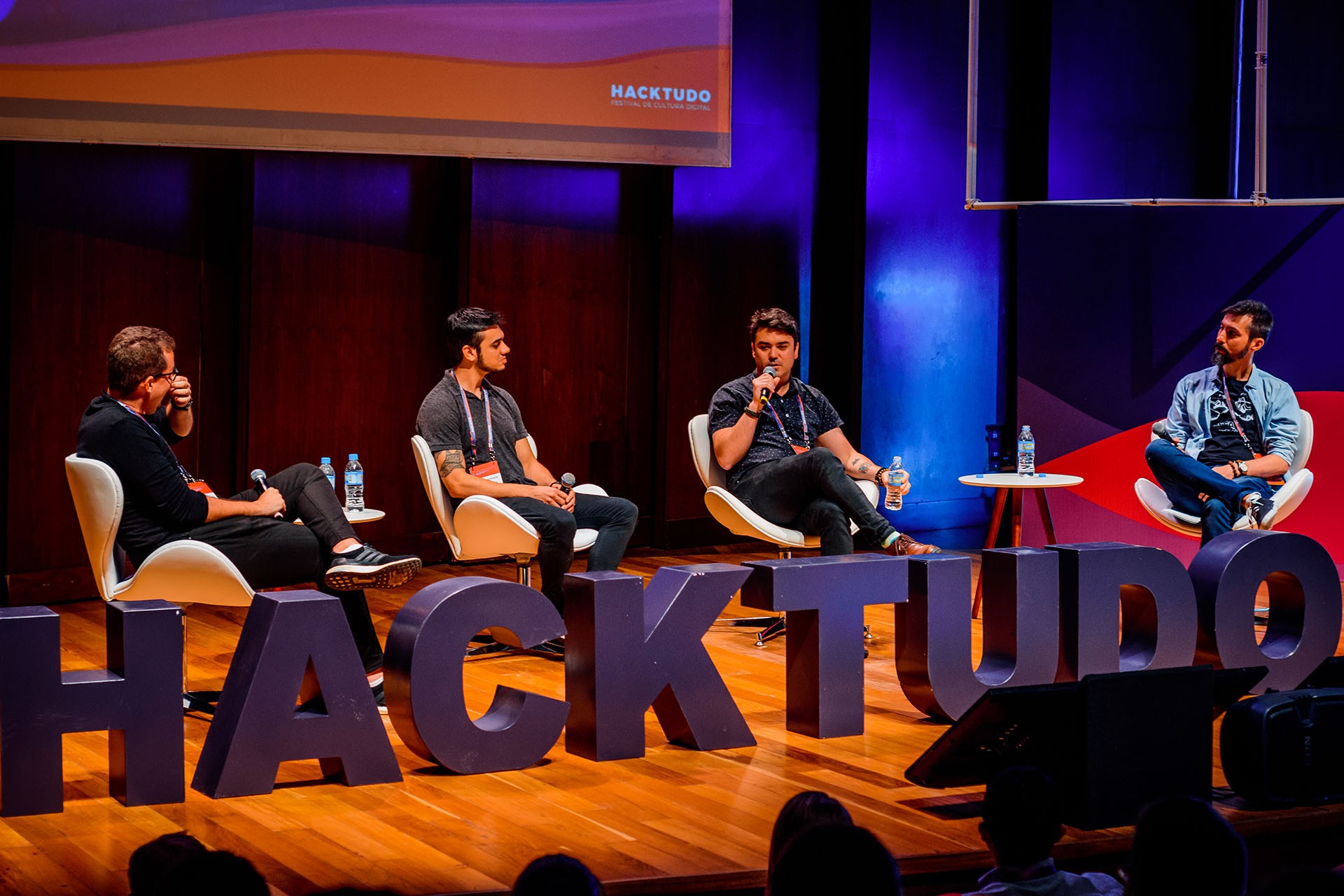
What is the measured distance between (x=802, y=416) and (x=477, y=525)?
1.54 metres

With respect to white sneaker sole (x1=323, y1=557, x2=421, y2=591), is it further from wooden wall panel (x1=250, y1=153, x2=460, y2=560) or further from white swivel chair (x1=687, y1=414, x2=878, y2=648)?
wooden wall panel (x1=250, y1=153, x2=460, y2=560)

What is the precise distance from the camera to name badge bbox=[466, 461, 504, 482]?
5.36 meters

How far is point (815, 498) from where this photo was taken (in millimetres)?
5590

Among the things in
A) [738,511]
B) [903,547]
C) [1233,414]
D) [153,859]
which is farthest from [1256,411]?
[153,859]

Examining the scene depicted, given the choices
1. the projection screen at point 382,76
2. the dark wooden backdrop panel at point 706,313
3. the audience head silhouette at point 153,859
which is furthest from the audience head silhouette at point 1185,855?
the dark wooden backdrop panel at point 706,313

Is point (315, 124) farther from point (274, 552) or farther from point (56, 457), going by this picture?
point (274, 552)

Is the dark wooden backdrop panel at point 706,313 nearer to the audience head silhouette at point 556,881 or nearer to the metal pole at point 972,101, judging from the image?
the metal pole at point 972,101

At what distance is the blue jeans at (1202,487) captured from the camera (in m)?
5.94

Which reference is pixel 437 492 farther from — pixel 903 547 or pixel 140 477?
pixel 903 547

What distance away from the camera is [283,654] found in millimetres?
3514

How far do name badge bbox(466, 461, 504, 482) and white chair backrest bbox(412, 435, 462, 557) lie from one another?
132 millimetres

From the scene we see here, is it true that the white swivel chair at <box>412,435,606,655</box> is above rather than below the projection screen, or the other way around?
below

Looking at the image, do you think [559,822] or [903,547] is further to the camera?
[903,547]

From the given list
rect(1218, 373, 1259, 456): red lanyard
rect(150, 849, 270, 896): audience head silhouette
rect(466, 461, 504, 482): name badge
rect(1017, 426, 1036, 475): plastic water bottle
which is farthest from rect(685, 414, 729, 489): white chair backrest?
rect(150, 849, 270, 896): audience head silhouette
